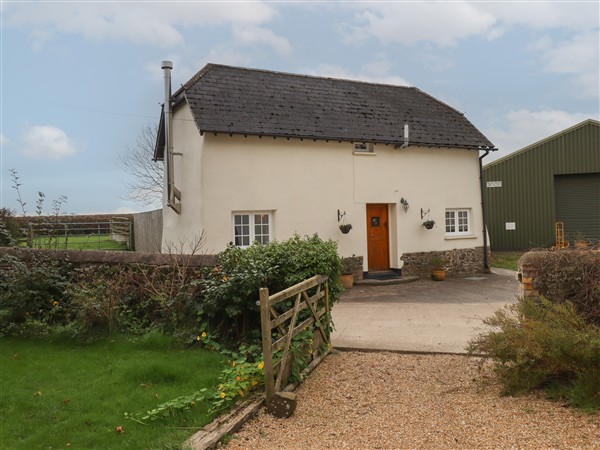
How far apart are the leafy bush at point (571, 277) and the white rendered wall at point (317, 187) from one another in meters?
8.73

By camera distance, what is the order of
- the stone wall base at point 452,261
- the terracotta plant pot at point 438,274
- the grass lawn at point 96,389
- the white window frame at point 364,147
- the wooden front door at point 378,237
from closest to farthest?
1. the grass lawn at point 96,389
2. the white window frame at point 364,147
3. the terracotta plant pot at point 438,274
4. the wooden front door at point 378,237
5. the stone wall base at point 452,261

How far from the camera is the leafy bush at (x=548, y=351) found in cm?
461

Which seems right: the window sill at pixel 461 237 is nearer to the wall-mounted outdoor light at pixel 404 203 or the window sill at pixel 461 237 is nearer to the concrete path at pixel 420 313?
the concrete path at pixel 420 313

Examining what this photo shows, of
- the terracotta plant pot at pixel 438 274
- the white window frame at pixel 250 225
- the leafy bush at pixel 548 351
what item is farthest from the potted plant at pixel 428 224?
the leafy bush at pixel 548 351

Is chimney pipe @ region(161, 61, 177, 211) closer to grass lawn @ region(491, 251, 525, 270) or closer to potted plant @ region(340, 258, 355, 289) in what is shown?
potted plant @ region(340, 258, 355, 289)

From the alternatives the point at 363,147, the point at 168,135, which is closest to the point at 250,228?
the point at 168,135

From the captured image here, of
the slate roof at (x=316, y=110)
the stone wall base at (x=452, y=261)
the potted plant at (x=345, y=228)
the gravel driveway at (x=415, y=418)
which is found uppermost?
the slate roof at (x=316, y=110)

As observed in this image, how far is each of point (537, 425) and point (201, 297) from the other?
16.5ft

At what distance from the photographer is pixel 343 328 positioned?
9.00 metres

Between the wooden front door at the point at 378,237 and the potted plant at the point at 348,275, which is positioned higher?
the wooden front door at the point at 378,237

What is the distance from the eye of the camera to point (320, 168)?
581 inches

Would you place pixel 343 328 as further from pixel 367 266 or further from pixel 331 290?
pixel 367 266

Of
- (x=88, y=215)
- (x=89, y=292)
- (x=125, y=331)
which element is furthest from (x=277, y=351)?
(x=88, y=215)

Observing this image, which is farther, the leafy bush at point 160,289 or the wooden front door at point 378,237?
the wooden front door at point 378,237
